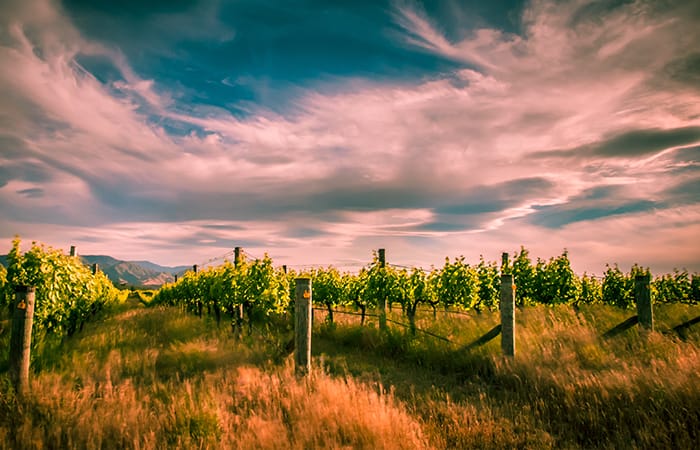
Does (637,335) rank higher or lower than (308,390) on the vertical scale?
higher

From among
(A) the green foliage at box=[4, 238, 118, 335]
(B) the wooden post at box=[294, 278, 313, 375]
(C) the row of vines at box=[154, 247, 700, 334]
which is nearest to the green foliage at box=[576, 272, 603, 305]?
(C) the row of vines at box=[154, 247, 700, 334]

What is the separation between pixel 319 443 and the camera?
432cm

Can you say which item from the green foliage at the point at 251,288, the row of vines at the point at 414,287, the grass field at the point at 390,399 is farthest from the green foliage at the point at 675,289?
the green foliage at the point at 251,288

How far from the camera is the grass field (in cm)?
444

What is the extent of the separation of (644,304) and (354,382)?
267 inches

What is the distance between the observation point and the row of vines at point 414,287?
12.4 meters

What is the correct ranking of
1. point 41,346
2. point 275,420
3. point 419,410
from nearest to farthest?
point 275,420 → point 419,410 → point 41,346

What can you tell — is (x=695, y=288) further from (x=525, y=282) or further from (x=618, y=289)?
(x=525, y=282)

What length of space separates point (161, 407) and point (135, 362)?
3820 mm

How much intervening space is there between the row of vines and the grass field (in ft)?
10.5

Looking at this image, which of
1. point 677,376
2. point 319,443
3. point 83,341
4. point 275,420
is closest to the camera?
point 319,443

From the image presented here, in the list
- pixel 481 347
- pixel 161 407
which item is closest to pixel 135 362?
pixel 161 407

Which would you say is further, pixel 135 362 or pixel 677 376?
pixel 135 362

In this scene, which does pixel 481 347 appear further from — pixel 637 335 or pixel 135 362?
pixel 135 362
